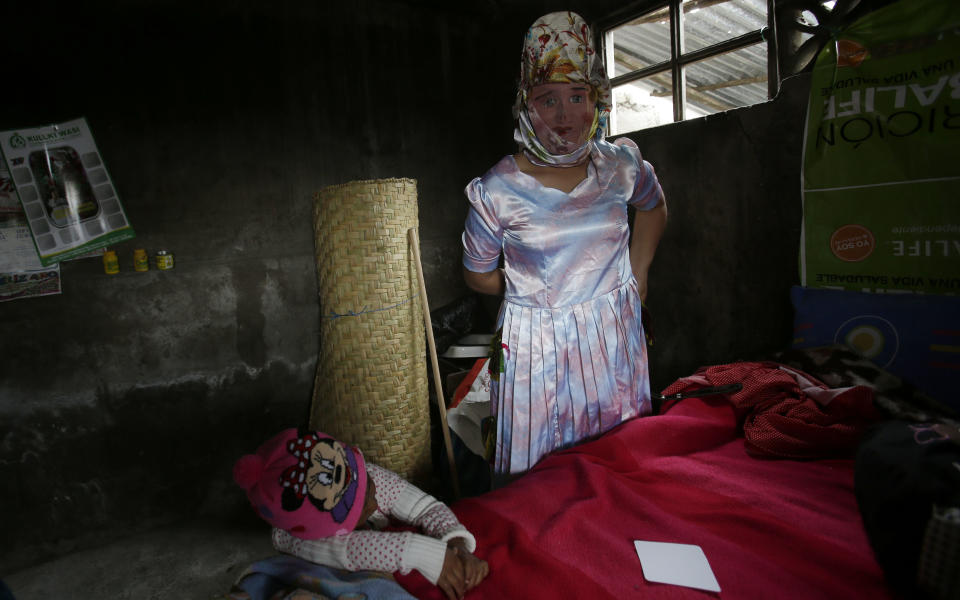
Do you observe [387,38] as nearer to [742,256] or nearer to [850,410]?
[742,256]

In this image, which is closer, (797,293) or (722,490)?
(722,490)

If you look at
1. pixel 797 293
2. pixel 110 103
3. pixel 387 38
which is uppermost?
pixel 387 38

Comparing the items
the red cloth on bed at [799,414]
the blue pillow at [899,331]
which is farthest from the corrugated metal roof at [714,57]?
the red cloth on bed at [799,414]

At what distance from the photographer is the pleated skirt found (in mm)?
1604

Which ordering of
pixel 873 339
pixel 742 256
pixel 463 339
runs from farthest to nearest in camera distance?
pixel 463 339 < pixel 742 256 < pixel 873 339

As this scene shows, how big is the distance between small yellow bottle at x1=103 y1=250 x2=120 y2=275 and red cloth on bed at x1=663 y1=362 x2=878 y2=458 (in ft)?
9.42

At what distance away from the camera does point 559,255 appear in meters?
1.57

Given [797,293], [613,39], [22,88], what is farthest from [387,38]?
[797,293]

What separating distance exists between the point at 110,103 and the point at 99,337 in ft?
3.84

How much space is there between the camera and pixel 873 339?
1660 millimetres

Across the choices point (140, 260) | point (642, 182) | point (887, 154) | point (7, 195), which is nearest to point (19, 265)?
point (7, 195)

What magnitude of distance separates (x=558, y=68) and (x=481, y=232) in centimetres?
53

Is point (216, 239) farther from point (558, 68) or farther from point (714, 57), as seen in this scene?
point (714, 57)

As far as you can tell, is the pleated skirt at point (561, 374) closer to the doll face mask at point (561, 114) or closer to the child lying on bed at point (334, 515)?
the child lying on bed at point (334, 515)
